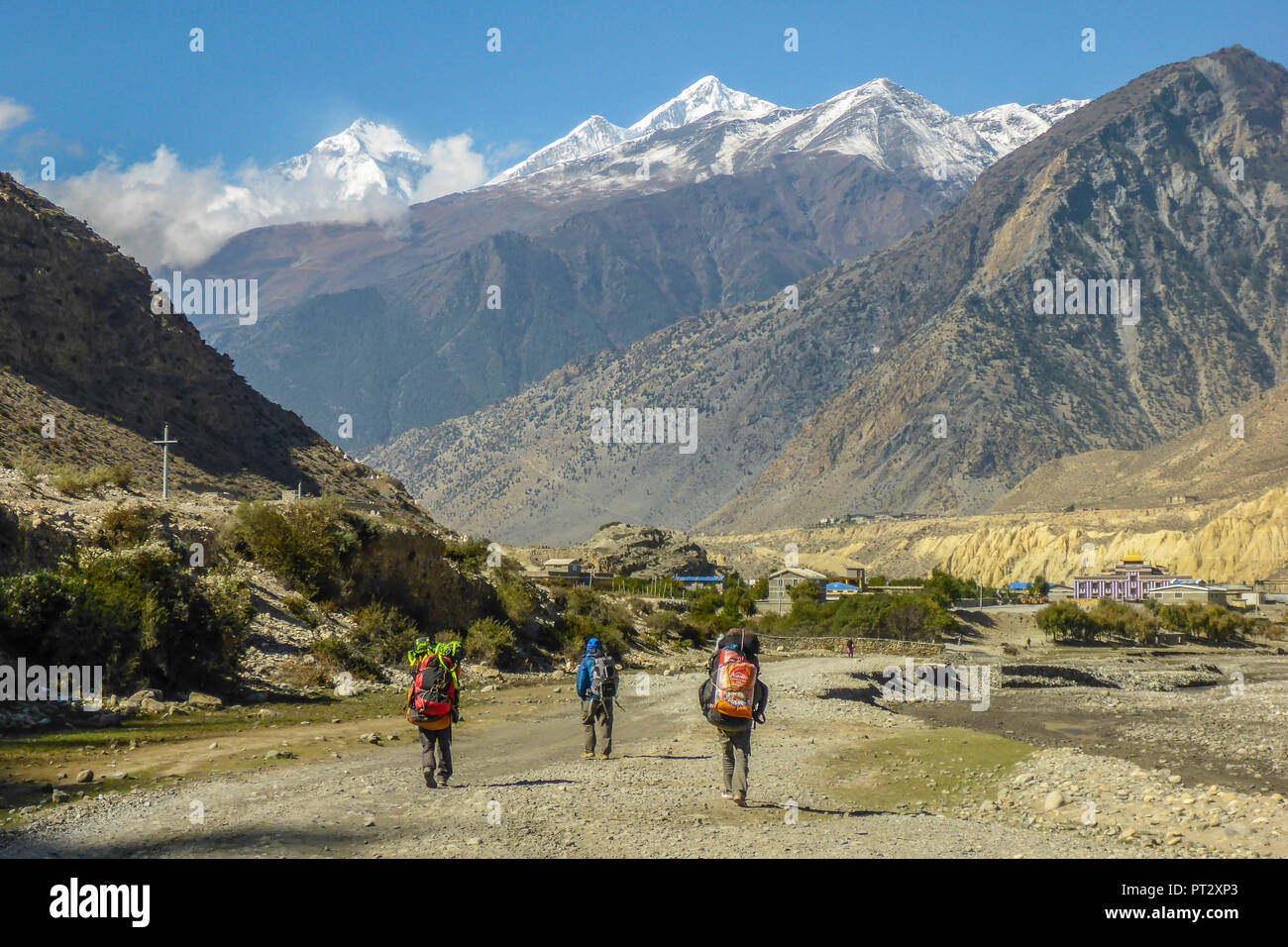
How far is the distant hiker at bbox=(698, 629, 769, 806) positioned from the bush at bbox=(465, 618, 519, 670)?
67.2 feet

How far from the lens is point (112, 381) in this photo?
166 ft

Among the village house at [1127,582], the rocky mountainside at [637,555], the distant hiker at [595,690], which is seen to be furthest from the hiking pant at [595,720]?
the village house at [1127,582]

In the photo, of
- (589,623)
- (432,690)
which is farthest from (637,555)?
(432,690)

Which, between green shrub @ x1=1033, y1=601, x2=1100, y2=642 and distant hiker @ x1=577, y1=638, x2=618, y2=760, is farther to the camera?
green shrub @ x1=1033, y1=601, x2=1100, y2=642

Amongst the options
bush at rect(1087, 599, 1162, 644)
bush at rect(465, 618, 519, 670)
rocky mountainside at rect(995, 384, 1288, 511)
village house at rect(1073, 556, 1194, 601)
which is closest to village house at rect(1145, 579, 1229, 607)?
village house at rect(1073, 556, 1194, 601)

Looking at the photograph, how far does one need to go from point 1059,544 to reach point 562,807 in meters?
118

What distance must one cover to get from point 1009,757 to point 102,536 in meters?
19.0

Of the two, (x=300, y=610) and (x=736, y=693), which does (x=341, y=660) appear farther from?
(x=736, y=693)

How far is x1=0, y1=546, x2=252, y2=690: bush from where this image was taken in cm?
1886

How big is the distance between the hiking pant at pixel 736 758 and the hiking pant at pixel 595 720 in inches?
150

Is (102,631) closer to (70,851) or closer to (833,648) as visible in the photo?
(70,851)

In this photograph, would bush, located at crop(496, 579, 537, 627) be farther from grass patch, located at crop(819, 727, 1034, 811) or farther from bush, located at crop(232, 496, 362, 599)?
grass patch, located at crop(819, 727, 1034, 811)

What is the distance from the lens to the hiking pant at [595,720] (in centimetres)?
1669
